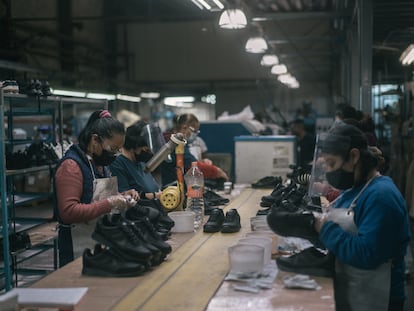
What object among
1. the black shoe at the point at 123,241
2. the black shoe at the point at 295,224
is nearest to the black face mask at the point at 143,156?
the black shoe at the point at 123,241

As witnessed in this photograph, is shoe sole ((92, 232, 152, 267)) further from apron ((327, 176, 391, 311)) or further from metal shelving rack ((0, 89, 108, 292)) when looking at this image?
metal shelving rack ((0, 89, 108, 292))

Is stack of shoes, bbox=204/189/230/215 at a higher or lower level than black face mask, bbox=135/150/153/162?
lower

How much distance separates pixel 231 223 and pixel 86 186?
36.9 inches

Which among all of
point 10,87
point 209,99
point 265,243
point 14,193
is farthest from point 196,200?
point 209,99

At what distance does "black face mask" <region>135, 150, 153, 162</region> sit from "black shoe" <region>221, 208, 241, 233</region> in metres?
0.87

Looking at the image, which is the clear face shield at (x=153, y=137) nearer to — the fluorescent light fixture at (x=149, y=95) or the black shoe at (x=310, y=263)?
the black shoe at (x=310, y=263)

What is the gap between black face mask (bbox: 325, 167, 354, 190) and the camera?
252 centimetres

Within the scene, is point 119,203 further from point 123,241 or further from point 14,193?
point 14,193

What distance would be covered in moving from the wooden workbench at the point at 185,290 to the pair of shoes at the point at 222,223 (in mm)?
469

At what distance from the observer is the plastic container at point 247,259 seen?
2.38 metres

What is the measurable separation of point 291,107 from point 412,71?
8907 mm

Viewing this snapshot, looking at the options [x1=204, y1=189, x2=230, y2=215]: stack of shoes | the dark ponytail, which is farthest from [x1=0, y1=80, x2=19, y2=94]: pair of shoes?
[x1=204, y1=189, x2=230, y2=215]: stack of shoes

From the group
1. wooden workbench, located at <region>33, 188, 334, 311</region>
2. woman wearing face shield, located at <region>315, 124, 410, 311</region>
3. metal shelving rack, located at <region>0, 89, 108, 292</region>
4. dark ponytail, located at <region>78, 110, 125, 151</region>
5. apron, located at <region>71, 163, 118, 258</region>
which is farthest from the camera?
metal shelving rack, located at <region>0, 89, 108, 292</region>

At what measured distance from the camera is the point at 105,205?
3.26 meters
